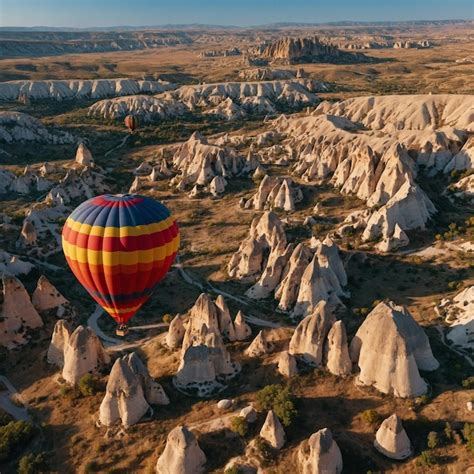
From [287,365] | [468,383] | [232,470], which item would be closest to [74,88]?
[287,365]

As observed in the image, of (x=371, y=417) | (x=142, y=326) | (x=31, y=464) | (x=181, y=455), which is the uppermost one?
(x=181, y=455)

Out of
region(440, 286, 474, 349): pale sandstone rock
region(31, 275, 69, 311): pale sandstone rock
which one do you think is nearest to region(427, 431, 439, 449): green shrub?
region(440, 286, 474, 349): pale sandstone rock

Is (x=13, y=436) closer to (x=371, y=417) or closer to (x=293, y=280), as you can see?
(x=371, y=417)

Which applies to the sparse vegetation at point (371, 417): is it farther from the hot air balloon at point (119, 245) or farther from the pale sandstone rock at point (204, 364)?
the hot air balloon at point (119, 245)

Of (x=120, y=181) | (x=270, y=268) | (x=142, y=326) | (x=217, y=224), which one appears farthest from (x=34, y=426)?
(x=120, y=181)

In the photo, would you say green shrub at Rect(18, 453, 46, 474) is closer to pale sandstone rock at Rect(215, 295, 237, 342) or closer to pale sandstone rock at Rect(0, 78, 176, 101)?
pale sandstone rock at Rect(215, 295, 237, 342)

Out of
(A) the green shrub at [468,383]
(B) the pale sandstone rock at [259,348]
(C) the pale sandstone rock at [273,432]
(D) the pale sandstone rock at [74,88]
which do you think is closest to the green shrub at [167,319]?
(B) the pale sandstone rock at [259,348]

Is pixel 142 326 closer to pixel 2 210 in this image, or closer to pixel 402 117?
pixel 2 210
